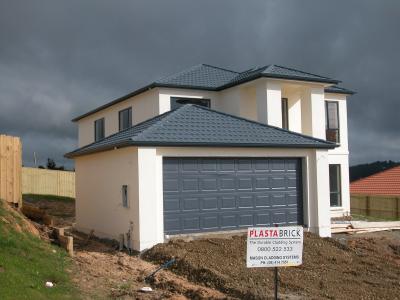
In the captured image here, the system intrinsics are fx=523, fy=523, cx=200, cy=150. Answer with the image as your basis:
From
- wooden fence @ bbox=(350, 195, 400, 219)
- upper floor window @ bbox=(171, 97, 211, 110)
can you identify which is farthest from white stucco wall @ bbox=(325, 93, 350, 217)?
wooden fence @ bbox=(350, 195, 400, 219)

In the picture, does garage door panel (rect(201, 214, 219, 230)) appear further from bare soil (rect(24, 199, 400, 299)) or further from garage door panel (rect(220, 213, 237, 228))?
bare soil (rect(24, 199, 400, 299))

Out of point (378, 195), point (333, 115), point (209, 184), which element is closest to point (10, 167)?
point (209, 184)

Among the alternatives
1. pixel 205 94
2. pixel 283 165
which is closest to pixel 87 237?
pixel 283 165

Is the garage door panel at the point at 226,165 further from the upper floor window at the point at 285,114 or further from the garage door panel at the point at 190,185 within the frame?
the upper floor window at the point at 285,114

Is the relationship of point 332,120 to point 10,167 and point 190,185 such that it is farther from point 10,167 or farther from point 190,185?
point 10,167

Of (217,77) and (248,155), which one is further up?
(217,77)

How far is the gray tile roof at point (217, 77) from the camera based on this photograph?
21562 mm

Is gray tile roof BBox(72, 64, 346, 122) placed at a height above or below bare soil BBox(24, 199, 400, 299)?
above

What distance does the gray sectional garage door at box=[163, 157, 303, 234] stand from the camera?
1573 cm

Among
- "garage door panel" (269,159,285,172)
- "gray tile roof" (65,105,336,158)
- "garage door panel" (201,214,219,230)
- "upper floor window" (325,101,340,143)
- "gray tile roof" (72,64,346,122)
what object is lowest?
"garage door panel" (201,214,219,230)

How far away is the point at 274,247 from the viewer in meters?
9.23

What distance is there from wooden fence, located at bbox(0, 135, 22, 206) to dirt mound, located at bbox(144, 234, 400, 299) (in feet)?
16.8

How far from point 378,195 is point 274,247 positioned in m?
26.8

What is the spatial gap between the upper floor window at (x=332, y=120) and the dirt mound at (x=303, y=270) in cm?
933
